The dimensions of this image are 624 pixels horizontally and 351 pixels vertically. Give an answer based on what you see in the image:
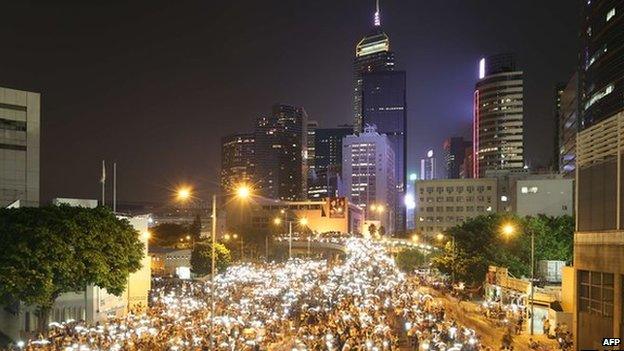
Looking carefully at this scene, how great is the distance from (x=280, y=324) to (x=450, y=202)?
105 m

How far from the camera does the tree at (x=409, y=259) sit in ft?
262

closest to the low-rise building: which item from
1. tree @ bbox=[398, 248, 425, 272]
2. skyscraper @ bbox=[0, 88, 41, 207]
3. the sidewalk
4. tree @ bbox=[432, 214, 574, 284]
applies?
tree @ bbox=[398, 248, 425, 272]

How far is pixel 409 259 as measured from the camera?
8019 centimetres

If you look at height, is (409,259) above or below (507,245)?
below

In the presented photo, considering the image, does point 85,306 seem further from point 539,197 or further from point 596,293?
point 539,197

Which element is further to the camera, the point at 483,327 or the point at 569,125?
the point at 569,125

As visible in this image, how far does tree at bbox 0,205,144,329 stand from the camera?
89.4 feet

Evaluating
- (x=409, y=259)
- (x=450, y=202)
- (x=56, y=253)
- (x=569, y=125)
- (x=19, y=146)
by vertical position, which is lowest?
(x=409, y=259)

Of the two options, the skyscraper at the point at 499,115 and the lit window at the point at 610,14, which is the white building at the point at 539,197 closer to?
the lit window at the point at 610,14

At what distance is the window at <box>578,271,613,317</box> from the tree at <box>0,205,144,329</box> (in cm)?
2211

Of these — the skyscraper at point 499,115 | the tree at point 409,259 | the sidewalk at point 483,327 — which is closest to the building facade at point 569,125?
the tree at point 409,259

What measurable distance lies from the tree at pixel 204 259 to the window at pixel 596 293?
44736 millimetres

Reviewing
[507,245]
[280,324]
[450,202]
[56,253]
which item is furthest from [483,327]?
[450,202]

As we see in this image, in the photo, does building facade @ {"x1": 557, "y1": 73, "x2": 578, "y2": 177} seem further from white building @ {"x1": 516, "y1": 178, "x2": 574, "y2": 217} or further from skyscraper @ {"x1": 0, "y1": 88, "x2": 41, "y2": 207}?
skyscraper @ {"x1": 0, "y1": 88, "x2": 41, "y2": 207}
